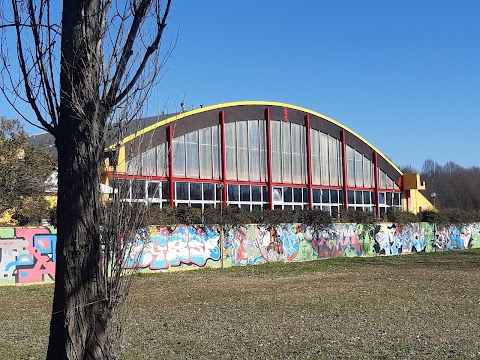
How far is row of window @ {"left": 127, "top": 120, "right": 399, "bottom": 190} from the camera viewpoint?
38.8m

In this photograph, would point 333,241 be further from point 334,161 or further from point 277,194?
point 334,161

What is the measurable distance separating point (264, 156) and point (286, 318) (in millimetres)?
30426

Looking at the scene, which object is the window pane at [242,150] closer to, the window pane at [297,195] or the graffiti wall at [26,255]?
the window pane at [297,195]

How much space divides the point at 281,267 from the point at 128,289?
24298 mm

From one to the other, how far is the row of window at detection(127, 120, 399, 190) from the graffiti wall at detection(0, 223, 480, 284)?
759 cm

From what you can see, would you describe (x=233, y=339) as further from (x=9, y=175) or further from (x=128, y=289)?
(x=9, y=175)

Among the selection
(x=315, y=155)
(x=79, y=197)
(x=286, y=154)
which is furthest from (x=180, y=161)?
(x=79, y=197)

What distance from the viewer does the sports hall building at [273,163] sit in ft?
127

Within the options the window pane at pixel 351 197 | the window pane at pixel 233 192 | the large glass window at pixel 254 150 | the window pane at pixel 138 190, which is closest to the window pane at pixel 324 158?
the window pane at pixel 351 197

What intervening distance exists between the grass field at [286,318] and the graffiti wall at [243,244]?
1908 millimetres

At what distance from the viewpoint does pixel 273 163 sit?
143ft

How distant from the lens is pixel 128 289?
6258 mm

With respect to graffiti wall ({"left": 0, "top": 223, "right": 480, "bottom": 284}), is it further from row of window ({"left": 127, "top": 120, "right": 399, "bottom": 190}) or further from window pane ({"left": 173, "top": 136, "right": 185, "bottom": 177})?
window pane ({"left": 173, "top": 136, "right": 185, "bottom": 177})

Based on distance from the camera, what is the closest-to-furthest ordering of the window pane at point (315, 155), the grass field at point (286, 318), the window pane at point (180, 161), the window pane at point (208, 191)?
the grass field at point (286, 318), the window pane at point (180, 161), the window pane at point (208, 191), the window pane at point (315, 155)
